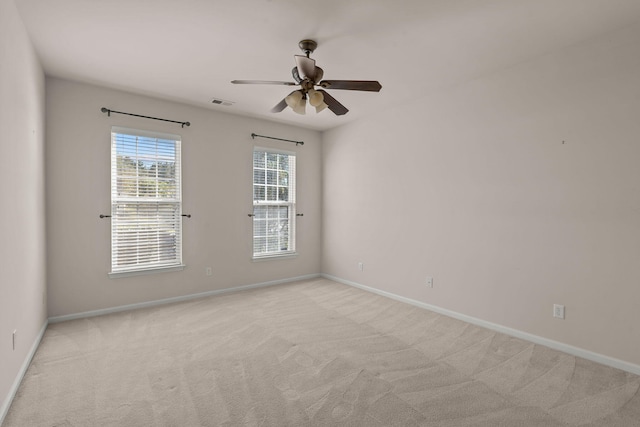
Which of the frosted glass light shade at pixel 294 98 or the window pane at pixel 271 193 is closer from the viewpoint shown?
the frosted glass light shade at pixel 294 98

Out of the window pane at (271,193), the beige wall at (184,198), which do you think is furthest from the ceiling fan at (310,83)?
the window pane at (271,193)

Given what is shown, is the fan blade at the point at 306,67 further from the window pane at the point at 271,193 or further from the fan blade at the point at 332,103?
the window pane at the point at 271,193

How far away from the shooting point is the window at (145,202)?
12.6 feet

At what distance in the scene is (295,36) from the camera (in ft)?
8.56

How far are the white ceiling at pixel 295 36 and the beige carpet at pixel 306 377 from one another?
2680 mm

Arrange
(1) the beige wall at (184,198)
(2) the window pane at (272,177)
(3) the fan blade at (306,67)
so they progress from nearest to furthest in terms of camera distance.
A: (3) the fan blade at (306,67) → (1) the beige wall at (184,198) → (2) the window pane at (272,177)

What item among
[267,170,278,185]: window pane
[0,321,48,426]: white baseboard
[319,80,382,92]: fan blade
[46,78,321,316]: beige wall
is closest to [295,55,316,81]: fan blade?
[319,80,382,92]: fan blade

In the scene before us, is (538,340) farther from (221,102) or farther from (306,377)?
(221,102)

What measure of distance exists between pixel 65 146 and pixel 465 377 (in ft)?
14.9

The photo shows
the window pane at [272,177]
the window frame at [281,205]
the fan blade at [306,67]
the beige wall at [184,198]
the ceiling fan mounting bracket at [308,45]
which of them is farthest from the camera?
the window pane at [272,177]

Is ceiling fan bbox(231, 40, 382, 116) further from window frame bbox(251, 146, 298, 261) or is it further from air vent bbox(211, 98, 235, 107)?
window frame bbox(251, 146, 298, 261)

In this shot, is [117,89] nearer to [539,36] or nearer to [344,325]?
[344,325]

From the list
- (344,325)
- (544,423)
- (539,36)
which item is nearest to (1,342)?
(344,325)

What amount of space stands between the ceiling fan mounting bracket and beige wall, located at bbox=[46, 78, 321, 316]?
2290 millimetres
